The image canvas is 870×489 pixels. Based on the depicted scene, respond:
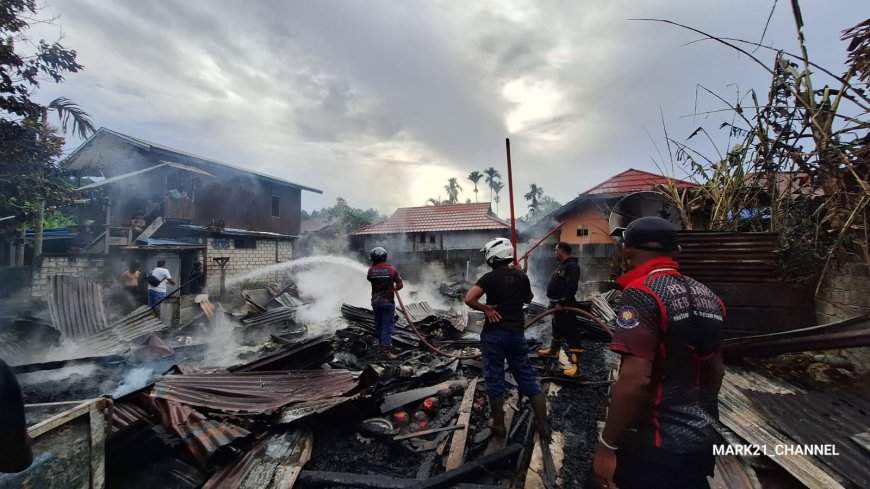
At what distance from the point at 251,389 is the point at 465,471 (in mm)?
2582

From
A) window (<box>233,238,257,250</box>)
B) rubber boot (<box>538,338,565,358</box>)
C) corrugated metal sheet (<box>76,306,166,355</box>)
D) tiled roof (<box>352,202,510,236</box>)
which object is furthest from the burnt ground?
window (<box>233,238,257,250</box>)

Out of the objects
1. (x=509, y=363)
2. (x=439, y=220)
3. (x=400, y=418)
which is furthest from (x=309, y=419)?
(x=439, y=220)

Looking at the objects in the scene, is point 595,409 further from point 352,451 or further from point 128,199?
point 128,199

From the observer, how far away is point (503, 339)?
3.62m

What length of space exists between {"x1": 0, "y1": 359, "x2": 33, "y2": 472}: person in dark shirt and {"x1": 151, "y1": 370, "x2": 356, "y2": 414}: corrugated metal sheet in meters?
2.19

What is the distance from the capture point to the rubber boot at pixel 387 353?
6496mm

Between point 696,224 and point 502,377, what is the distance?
6884 mm

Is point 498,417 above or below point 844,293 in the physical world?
below

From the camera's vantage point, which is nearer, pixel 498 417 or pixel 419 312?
pixel 498 417

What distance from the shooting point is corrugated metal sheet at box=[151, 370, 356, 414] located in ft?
11.7

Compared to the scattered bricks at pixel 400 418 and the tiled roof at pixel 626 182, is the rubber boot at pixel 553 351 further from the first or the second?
the tiled roof at pixel 626 182

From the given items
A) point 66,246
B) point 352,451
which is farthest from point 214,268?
point 352,451

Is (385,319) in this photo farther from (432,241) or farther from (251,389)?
(432,241)

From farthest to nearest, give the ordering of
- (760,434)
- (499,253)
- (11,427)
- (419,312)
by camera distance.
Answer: (419,312), (499,253), (760,434), (11,427)
